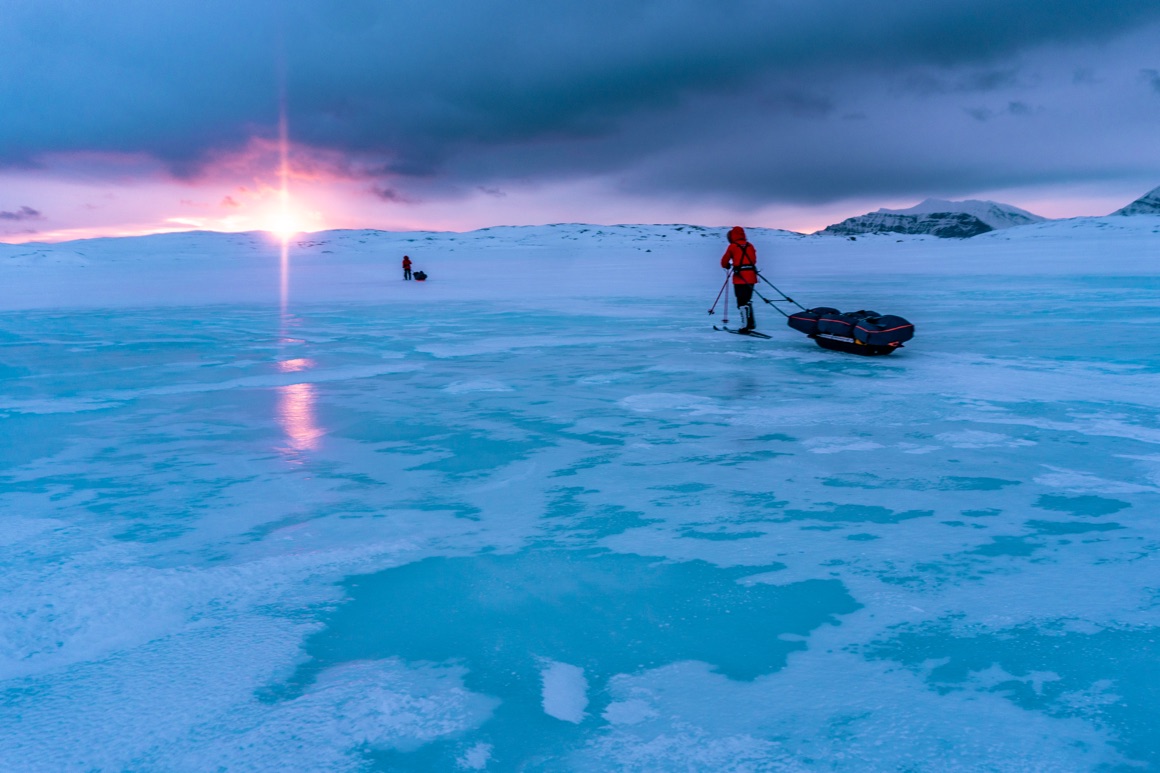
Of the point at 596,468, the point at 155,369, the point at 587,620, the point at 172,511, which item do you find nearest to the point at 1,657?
the point at 172,511

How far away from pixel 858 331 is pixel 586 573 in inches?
288

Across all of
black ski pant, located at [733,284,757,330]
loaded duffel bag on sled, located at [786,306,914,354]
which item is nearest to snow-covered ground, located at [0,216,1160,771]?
loaded duffel bag on sled, located at [786,306,914,354]

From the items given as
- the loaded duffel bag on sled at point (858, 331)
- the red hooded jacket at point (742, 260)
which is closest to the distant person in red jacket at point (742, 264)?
the red hooded jacket at point (742, 260)

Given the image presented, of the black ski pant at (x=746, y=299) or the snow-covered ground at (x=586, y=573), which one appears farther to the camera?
the black ski pant at (x=746, y=299)

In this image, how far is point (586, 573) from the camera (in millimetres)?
3197

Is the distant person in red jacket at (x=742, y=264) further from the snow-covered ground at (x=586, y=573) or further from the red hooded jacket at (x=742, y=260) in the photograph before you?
the snow-covered ground at (x=586, y=573)

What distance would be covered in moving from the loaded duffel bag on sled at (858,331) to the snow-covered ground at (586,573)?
1391 millimetres

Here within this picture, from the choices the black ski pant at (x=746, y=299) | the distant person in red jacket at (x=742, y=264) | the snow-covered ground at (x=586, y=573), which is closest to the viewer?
the snow-covered ground at (x=586, y=573)

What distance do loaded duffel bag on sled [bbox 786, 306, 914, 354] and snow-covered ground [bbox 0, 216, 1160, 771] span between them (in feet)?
4.56

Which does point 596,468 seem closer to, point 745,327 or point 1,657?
point 1,657

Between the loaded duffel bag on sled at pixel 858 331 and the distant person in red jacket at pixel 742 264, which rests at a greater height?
the distant person in red jacket at pixel 742 264

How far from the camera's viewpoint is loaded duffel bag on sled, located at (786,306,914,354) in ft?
30.2

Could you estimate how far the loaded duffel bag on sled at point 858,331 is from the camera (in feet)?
30.2

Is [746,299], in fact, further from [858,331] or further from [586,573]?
[586,573]
